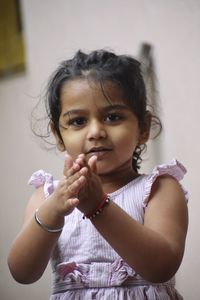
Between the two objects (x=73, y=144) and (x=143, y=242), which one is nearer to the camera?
(x=143, y=242)

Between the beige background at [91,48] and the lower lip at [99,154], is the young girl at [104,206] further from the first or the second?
the beige background at [91,48]

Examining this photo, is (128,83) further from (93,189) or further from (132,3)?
(132,3)

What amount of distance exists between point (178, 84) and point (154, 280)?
50 cm

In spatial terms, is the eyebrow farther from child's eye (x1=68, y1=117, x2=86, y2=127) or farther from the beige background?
the beige background

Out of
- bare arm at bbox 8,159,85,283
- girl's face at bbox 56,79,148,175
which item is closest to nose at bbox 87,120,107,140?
girl's face at bbox 56,79,148,175

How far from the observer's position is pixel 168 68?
1076mm

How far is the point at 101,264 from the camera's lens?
0.77m

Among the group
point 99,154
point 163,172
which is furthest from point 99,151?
point 163,172

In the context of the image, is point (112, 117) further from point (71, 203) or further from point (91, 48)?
point (91, 48)

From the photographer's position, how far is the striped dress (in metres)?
0.75

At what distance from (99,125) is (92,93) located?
0.05 metres

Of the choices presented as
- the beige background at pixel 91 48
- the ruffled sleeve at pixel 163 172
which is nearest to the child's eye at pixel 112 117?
the ruffled sleeve at pixel 163 172

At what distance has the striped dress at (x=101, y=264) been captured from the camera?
0.75m

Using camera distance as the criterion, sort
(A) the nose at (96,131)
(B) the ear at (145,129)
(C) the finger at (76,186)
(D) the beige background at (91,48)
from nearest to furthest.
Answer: (C) the finger at (76,186)
(A) the nose at (96,131)
(B) the ear at (145,129)
(D) the beige background at (91,48)
